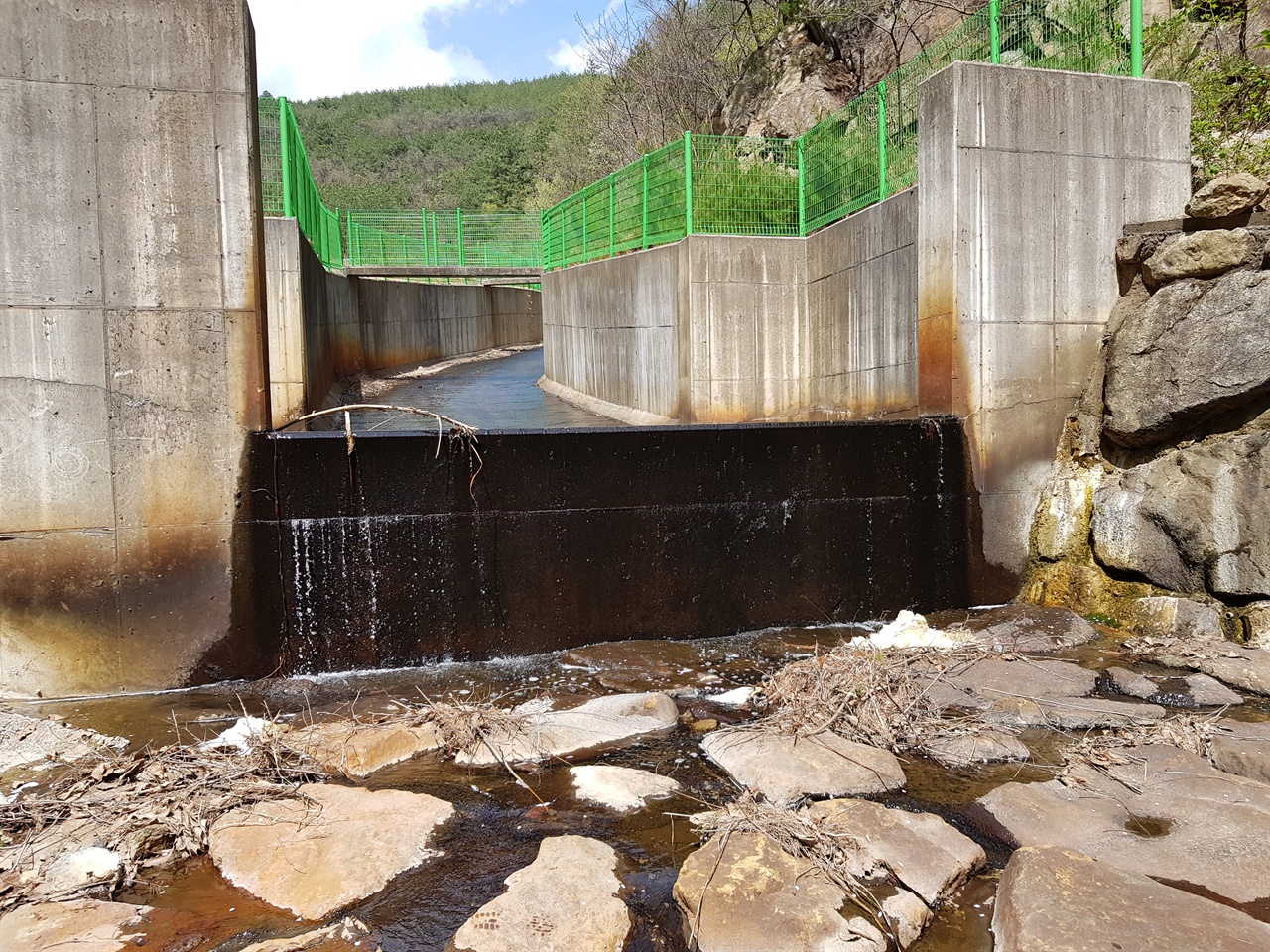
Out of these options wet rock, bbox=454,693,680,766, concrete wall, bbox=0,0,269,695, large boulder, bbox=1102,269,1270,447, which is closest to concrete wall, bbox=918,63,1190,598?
large boulder, bbox=1102,269,1270,447

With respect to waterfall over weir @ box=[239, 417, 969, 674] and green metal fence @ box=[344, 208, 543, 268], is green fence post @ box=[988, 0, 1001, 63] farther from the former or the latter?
green metal fence @ box=[344, 208, 543, 268]

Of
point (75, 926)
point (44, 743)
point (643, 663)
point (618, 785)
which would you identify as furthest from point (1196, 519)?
point (44, 743)

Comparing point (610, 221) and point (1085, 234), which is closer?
point (1085, 234)

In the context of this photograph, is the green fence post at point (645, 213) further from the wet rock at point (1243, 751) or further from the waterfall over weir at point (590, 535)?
the wet rock at point (1243, 751)

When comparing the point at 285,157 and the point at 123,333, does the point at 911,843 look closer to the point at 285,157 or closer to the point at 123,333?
the point at 123,333

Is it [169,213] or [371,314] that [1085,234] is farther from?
[371,314]

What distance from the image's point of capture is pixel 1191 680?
5.74m

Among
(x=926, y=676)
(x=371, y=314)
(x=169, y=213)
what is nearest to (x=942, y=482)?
(x=926, y=676)

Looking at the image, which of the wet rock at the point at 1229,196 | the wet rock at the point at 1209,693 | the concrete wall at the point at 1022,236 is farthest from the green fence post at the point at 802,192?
the wet rock at the point at 1209,693

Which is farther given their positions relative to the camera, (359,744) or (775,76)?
(775,76)

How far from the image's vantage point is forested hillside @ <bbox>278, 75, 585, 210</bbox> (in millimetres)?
54500

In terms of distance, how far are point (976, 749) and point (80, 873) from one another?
13.5ft

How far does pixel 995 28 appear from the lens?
26.0ft

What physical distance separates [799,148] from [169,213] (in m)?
7.15
